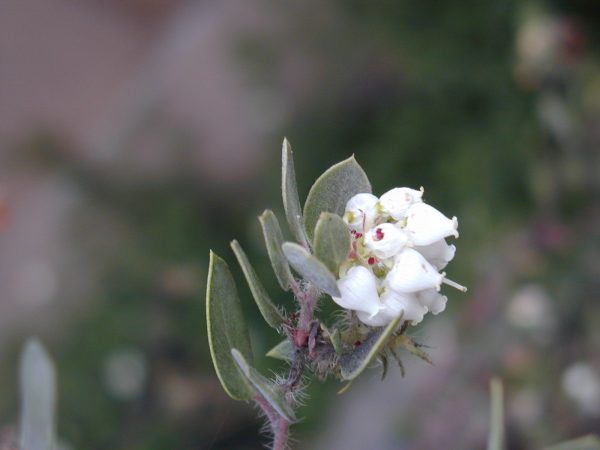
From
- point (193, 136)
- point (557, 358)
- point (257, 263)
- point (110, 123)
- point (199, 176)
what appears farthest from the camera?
point (110, 123)

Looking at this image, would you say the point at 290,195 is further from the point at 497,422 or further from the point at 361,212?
the point at 497,422

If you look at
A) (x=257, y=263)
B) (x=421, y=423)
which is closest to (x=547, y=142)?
(x=421, y=423)

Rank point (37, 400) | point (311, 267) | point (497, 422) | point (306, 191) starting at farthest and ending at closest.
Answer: point (306, 191) < point (37, 400) < point (497, 422) < point (311, 267)

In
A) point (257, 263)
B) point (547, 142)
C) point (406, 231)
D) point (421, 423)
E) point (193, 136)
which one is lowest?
point (421, 423)

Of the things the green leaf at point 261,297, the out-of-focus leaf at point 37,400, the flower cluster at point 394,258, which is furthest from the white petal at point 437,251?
the out-of-focus leaf at point 37,400

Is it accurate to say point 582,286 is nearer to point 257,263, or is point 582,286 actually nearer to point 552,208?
point 552,208

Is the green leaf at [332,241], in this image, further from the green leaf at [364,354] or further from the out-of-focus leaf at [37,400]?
the out-of-focus leaf at [37,400]


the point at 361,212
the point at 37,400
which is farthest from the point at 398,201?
the point at 37,400
